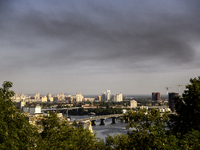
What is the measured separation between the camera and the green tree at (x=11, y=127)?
493 centimetres

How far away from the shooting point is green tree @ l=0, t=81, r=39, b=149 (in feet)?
16.2

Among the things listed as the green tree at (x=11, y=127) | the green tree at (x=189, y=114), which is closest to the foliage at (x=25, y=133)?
the green tree at (x=11, y=127)

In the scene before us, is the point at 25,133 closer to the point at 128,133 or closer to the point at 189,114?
the point at 128,133

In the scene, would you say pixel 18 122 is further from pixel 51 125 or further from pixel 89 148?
pixel 89 148

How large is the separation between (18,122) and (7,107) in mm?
477

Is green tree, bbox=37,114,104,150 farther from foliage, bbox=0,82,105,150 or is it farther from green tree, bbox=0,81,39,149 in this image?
green tree, bbox=0,81,39,149

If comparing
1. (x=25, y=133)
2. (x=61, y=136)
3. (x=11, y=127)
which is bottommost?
(x=61, y=136)

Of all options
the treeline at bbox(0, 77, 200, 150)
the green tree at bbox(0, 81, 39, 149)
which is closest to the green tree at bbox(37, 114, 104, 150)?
the treeline at bbox(0, 77, 200, 150)

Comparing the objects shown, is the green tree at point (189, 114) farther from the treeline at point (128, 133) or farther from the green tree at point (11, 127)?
the green tree at point (11, 127)

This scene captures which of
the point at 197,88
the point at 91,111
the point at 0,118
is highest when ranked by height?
the point at 197,88

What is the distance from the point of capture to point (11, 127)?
5.57m

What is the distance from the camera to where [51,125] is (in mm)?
7594

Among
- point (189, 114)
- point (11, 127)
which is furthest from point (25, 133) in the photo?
point (189, 114)

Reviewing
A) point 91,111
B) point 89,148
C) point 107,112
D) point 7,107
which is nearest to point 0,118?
point 7,107
